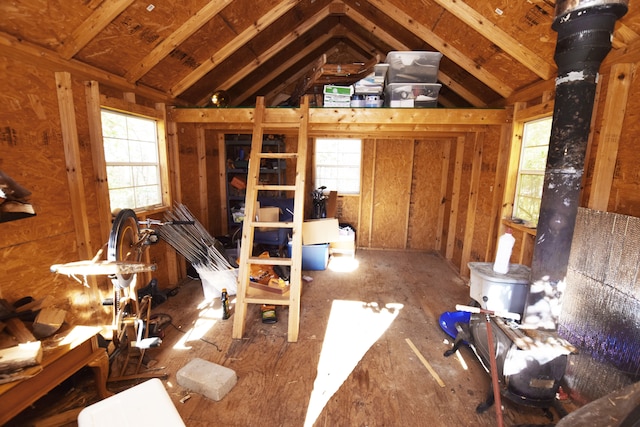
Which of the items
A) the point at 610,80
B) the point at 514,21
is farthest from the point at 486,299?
the point at 514,21

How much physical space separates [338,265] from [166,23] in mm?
3800

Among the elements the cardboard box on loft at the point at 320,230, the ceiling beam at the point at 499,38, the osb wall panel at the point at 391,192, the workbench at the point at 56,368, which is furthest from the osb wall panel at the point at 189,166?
the ceiling beam at the point at 499,38

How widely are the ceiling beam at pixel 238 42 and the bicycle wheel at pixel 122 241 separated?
2.07 m

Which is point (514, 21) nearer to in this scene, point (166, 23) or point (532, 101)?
point (532, 101)

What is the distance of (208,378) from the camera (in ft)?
6.81

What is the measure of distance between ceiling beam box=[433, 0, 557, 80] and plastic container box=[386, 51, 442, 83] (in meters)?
0.62

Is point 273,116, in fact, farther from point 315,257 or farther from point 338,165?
point 338,165

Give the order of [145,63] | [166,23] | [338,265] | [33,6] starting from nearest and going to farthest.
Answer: [33,6]
[166,23]
[145,63]
[338,265]

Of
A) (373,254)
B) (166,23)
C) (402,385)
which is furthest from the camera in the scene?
(373,254)

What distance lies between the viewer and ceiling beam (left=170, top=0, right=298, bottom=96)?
2986 mm

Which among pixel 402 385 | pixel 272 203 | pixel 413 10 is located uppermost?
pixel 413 10

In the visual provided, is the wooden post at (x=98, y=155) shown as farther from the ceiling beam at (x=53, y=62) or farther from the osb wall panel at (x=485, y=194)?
the osb wall panel at (x=485, y=194)

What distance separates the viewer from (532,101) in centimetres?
295

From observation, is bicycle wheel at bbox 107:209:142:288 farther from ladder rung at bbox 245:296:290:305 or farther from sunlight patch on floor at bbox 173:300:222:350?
ladder rung at bbox 245:296:290:305
